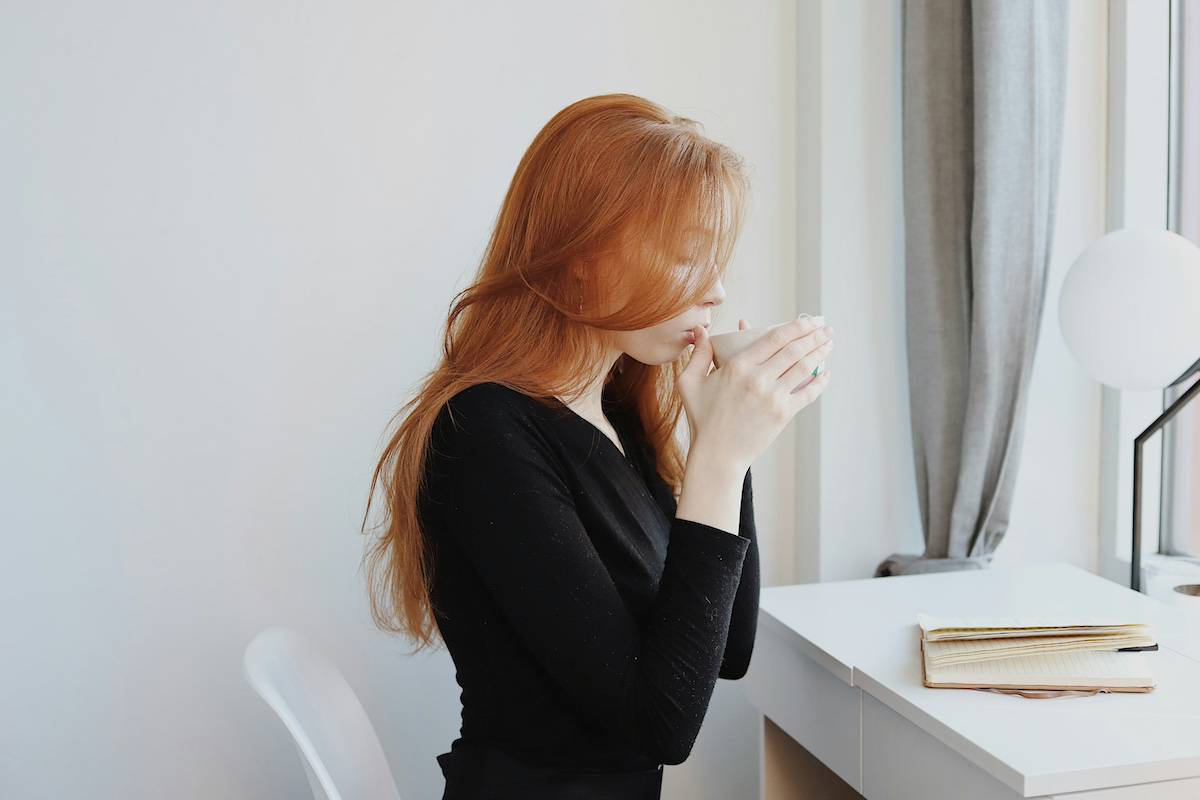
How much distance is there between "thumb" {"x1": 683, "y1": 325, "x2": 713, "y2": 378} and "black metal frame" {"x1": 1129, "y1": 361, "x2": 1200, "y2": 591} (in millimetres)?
754

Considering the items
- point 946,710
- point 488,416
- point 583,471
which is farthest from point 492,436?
point 946,710

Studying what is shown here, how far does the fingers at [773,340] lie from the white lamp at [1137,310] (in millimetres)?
595

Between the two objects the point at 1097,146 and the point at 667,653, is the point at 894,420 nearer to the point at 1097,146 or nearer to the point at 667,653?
the point at 1097,146

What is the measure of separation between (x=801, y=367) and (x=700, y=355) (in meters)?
0.11

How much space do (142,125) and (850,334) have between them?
1.19 m

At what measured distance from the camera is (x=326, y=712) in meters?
1.36

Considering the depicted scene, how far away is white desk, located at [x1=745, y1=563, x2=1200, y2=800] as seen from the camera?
0.95 meters

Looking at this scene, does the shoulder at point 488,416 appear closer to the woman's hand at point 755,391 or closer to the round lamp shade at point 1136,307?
the woman's hand at point 755,391

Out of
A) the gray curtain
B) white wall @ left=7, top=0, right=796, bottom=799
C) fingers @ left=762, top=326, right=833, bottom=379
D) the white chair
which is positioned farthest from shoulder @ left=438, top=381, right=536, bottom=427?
the gray curtain

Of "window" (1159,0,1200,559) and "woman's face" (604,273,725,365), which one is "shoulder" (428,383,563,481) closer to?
"woman's face" (604,273,725,365)

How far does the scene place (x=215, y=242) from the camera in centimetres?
163

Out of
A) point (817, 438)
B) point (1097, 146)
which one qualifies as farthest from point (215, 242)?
point (1097, 146)

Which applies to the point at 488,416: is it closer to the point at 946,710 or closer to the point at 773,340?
the point at 773,340

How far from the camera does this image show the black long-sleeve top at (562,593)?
3.12 ft
